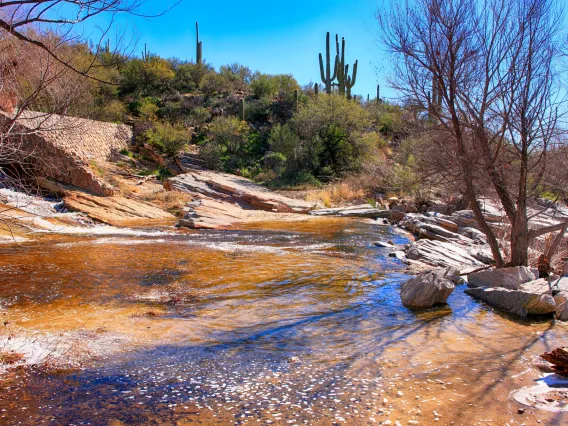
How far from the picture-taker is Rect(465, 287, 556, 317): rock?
6.05 metres

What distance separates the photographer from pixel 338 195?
23531mm

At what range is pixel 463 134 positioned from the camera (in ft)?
26.2

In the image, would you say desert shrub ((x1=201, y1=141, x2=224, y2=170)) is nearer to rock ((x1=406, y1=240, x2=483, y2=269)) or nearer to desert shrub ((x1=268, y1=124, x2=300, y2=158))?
desert shrub ((x1=268, y1=124, x2=300, y2=158))

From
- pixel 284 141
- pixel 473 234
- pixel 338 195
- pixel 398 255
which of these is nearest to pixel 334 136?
pixel 284 141

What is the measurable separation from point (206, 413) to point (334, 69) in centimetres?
3464

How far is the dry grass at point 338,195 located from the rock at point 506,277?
14219 mm

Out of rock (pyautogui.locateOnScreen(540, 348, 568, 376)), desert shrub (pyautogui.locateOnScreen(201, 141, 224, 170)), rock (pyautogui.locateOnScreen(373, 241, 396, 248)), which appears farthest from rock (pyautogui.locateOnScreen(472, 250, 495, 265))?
desert shrub (pyautogui.locateOnScreen(201, 141, 224, 170))

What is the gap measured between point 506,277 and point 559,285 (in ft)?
2.61

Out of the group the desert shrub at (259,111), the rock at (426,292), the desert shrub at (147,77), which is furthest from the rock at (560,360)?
the desert shrub at (147,77)

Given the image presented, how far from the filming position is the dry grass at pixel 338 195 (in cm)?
2277

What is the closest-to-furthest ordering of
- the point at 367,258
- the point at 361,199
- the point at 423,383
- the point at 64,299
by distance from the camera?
the point at 423,383
the point at 64,299
the point at 367,258
the point at 361,199

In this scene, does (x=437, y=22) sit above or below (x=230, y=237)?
above

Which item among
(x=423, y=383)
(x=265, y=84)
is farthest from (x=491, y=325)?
(x=265, y=84)

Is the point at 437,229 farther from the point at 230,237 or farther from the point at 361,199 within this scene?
the point at 361,199
